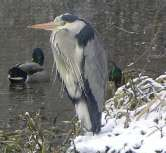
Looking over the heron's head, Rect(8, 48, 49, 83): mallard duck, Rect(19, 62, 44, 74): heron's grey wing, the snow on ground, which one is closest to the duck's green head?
Rect(8, 48, 49, 83): mallard duck

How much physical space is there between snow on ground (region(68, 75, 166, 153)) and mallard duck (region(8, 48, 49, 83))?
309 inches

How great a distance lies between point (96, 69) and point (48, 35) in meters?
12.6

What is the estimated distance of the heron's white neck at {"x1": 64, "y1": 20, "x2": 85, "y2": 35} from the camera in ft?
17.6

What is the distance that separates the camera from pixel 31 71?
51.9ft

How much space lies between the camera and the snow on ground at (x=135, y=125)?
5.07 meters

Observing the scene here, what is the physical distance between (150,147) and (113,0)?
23.8 metres

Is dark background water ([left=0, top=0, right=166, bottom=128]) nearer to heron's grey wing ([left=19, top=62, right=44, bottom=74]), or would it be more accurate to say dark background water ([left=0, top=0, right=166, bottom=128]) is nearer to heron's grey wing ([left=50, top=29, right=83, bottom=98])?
heron's grey wing ([left=19, top=62, right=44, bottom=74])

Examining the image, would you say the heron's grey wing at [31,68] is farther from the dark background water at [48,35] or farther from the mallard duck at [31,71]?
the dark background water at [48,35]

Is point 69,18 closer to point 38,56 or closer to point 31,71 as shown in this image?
point 38,56

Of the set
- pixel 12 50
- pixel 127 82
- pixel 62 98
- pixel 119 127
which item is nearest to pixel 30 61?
pixel 12 50

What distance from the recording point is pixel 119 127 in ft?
17.8

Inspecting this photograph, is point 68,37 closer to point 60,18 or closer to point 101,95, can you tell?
point 60,18

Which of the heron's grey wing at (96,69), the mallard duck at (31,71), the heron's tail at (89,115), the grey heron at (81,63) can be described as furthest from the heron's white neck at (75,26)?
the mallard duck at (31,71)

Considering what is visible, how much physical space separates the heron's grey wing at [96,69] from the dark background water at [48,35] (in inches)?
34.1
